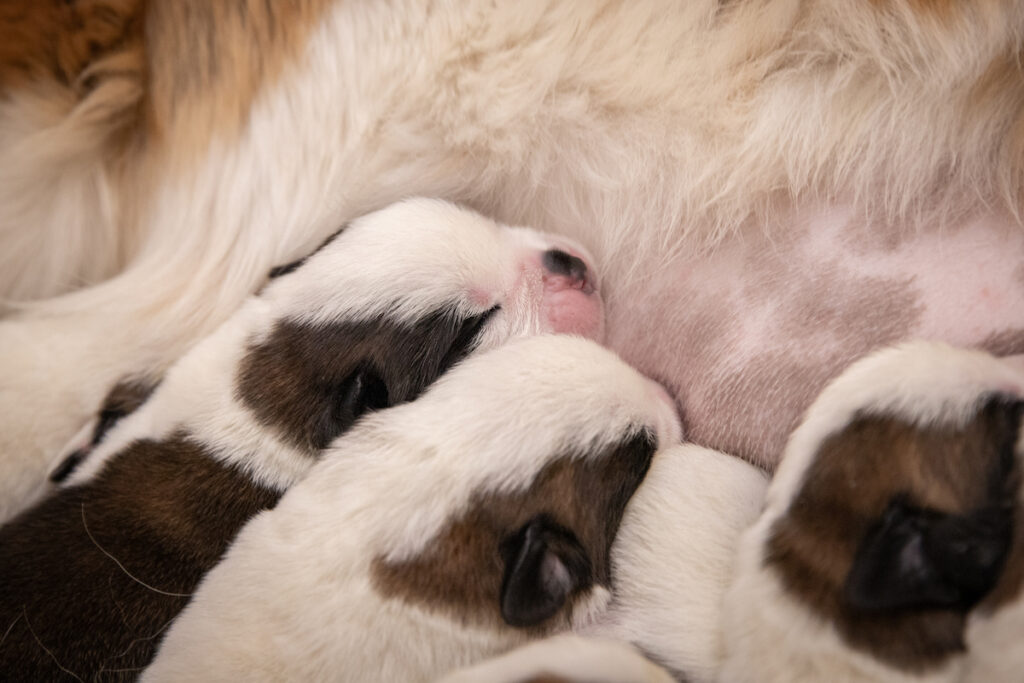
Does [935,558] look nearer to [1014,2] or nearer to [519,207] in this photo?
[1014,2]

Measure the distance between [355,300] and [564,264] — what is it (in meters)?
0.28

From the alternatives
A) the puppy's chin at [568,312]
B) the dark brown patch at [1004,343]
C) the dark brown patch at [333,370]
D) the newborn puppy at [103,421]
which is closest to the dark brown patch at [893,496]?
the dark brown patch at [1004,343]

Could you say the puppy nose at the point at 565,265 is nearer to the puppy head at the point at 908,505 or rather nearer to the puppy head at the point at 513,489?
the puppy head at the point at 513,489

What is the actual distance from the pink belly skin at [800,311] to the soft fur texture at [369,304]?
0.42ft

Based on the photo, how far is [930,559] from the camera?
34.4 inches

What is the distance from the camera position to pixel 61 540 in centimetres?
112

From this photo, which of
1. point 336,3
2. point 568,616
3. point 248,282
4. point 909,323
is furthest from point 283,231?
point 909,323

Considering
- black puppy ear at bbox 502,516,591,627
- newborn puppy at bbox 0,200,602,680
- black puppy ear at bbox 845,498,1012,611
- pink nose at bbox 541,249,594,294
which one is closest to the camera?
black puppy ear at bbox 845,498,1012,611

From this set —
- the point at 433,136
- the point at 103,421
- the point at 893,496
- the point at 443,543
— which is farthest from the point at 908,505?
the point at 103,421

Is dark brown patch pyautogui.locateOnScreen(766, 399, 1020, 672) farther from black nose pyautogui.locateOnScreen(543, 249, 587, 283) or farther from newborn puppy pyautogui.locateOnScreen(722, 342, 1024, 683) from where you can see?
black nose pyautogui.locateOnScreen(543, 249, 587, 283)

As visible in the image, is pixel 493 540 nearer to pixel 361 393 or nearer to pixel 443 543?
pixel 443 543

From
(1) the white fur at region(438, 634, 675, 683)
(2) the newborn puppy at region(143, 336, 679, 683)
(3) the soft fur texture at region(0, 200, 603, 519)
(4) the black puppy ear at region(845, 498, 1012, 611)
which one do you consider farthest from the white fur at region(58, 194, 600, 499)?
(4) the black puppy ear at region(845, 498, 1012, 611)

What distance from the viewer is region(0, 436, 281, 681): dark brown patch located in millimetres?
1058

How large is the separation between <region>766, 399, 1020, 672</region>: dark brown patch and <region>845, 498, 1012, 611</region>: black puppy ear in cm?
2
